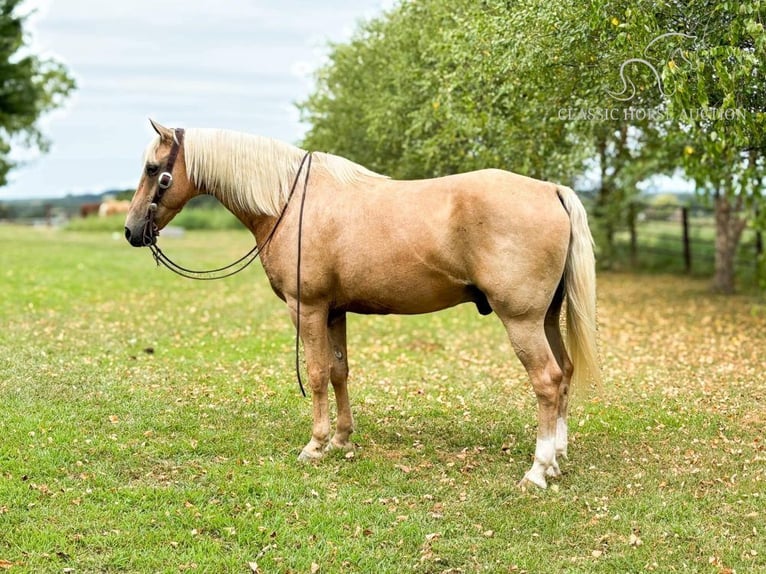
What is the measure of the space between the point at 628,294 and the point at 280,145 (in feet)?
41.4

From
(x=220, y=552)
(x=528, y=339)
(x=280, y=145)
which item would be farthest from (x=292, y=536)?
(x=280, y=145)

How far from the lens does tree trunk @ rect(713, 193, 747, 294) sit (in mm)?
A: 16984

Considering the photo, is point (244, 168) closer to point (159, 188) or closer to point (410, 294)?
point (159, 188)

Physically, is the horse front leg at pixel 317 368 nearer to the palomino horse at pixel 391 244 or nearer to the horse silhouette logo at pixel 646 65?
the palomino horse at pixel 391 244

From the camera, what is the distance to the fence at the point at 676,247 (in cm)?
2027

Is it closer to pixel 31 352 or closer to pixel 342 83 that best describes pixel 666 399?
pixel 31 352

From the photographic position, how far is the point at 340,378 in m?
6.46

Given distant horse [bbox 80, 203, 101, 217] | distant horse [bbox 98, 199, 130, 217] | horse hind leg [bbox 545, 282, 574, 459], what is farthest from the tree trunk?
distant horse [bbox 80, 203, 101, 217]

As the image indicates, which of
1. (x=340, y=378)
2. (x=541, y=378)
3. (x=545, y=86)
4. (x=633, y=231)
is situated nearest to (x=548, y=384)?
(x=541, y=378)

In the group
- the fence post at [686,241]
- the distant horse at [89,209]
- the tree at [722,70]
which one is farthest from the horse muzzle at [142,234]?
the distant horse at [89,209]

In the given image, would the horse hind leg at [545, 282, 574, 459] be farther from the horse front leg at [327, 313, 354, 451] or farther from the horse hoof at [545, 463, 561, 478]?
the horse front leg at [327, 313, 354, 451]

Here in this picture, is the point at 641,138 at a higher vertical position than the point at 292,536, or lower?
higher

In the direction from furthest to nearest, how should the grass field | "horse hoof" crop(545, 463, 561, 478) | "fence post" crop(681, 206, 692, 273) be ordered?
"fence post" crop(681, 206, 692, 273) < "horse hoof" crop(545, 463, 561, 478) < the grass field

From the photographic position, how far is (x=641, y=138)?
657 inches
